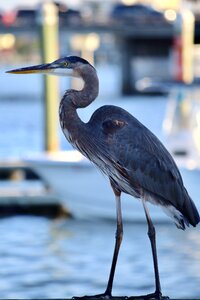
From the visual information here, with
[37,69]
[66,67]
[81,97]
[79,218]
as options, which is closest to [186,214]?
[81,97]

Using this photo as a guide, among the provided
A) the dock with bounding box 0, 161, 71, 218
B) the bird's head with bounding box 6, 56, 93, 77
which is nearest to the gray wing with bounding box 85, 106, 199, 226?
the bird's head with bounding box 6, 56, 93, 77

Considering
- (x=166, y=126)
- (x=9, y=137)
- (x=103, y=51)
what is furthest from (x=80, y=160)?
(x=103, y=51)

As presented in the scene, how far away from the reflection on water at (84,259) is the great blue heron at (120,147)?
4.03 meters

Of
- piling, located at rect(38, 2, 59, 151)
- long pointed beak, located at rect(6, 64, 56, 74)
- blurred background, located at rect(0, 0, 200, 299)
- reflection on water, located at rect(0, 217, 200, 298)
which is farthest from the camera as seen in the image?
piling, located at rect(38, 2, 59, 151)

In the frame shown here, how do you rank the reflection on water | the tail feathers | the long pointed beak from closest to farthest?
the long pointed beak < the tail feathers < the reflection on water

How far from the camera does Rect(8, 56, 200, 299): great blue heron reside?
24.0ft

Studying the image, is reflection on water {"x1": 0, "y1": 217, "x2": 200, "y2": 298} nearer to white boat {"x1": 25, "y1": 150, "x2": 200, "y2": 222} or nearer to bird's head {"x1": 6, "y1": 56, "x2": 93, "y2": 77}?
white boat {"x1": 25, "y1": 150, "x2": 200, "y2": 222}

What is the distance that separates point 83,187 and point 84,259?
1.94 metres

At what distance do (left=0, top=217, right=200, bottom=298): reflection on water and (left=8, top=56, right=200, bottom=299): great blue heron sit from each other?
403 cm

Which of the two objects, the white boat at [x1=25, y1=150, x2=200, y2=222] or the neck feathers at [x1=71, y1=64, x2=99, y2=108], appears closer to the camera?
the neck feathers at [x1=71, y1=64, x2=99, y2=108]

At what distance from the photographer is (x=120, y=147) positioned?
738cm

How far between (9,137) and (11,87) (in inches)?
875

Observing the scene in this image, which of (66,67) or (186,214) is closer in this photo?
(66,67)

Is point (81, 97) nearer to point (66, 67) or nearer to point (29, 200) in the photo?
point (66, 67)
